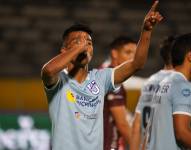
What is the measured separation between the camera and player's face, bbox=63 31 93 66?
4539 mm

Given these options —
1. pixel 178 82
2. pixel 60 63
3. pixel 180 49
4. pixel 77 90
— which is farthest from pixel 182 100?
pixel 60 63

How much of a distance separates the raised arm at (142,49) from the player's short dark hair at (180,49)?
35cm

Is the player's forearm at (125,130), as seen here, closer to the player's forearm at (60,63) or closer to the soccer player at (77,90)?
the soccer player at (77,90)

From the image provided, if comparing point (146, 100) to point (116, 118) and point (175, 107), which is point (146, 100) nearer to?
point (116, 118)

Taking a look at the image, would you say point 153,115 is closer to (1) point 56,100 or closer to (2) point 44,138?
(1) point 56,100

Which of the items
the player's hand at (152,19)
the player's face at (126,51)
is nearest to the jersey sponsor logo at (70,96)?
the player's hand at (152,19)

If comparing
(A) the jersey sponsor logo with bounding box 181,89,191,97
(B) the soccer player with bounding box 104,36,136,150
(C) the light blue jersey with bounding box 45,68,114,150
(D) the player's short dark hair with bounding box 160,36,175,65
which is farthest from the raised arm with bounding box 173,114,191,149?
(B) the soccer player with bounding box 104,36,136,150

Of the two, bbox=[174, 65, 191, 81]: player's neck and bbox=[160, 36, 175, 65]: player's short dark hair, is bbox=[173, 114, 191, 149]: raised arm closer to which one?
bbox=[174, 65, 191, 81]: player's neck

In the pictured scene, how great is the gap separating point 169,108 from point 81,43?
0.76m

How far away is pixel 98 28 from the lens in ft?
40.9

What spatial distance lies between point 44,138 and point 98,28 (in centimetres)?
390

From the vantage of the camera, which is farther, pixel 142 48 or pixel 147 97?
pixel 147 97

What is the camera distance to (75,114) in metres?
4.58

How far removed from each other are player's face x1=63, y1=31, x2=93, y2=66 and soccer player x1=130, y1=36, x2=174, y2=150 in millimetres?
998
